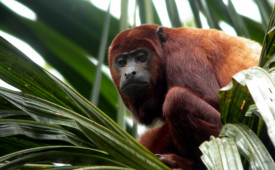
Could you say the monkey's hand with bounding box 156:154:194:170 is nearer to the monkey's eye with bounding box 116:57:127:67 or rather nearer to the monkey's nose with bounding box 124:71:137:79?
the monkey's nose with bounding box 124:71:137:79

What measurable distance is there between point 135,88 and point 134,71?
170 millimetres

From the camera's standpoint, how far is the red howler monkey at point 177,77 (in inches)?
134

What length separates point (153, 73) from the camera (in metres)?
4.28

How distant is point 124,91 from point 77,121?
7.15 feet

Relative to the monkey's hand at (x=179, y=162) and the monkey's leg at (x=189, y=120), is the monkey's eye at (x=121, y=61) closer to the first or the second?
the monkey's leg at (x=189, y=120)

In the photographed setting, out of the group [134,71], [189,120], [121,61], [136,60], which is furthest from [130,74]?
[189,120]

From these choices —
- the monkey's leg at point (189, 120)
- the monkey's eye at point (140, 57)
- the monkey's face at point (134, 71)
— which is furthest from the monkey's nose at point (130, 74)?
the monkey's leg at point (189, 120)

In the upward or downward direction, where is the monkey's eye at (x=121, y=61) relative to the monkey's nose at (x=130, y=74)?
upward

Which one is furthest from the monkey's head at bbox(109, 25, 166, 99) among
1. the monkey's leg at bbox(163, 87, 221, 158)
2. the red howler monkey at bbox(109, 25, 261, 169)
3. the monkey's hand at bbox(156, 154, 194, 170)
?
the monkey's hand at bbox(156, 154, 194, 170)

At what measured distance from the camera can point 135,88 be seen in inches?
164

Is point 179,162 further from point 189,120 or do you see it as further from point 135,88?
point 135,88

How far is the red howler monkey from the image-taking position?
3.40 m

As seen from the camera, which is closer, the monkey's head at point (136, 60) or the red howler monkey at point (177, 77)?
the red howler monkey at point (177, 77)

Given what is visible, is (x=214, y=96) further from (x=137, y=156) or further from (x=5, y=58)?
(x=5, y=58)
